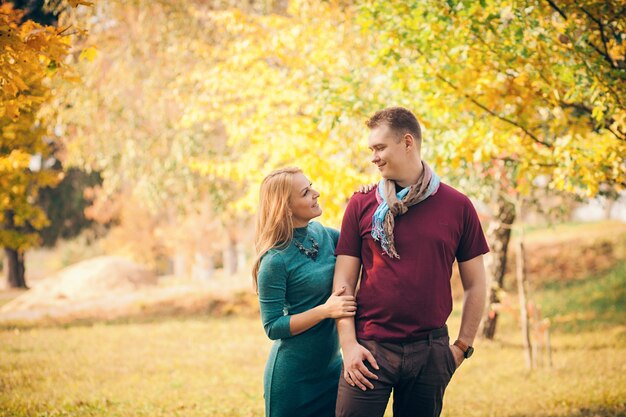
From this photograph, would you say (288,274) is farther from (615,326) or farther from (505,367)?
(615,326)

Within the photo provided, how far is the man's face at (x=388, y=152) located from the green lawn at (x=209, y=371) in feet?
13.2

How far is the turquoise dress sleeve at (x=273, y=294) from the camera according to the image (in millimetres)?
3242

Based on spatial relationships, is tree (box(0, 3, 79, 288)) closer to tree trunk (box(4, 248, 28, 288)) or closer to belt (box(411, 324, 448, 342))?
belt (box(411, 324, 448, 342))

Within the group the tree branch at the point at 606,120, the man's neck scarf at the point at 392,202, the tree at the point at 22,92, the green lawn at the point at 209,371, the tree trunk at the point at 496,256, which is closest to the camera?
the man's neck scarf at the point at 392,202

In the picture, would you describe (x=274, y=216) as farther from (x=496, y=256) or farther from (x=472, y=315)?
(x=496, y=256)

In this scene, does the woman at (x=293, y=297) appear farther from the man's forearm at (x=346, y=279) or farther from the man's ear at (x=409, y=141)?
the man's ear at (x=409, y=141)

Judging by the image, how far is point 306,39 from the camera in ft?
28.2

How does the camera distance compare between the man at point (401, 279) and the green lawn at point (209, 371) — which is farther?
the green lawn at point (209, 371)

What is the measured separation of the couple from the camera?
3.08 m

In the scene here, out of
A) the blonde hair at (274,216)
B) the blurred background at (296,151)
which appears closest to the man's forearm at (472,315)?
the blonde hair at (274,216)

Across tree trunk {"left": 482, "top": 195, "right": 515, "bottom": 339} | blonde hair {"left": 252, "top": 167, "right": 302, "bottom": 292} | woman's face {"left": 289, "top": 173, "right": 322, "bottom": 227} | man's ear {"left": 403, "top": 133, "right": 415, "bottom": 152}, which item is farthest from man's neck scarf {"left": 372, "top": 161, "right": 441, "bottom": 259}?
tree trunk {"left": 482, "top": 195, "right": 515, "bottom": 339}

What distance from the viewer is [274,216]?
3361 mm

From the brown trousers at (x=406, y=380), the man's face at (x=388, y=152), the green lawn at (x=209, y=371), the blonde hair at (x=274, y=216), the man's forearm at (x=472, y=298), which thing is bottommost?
the green lawn at (x=209, y=371)

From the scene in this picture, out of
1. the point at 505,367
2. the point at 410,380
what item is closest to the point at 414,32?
the point at 410,380
